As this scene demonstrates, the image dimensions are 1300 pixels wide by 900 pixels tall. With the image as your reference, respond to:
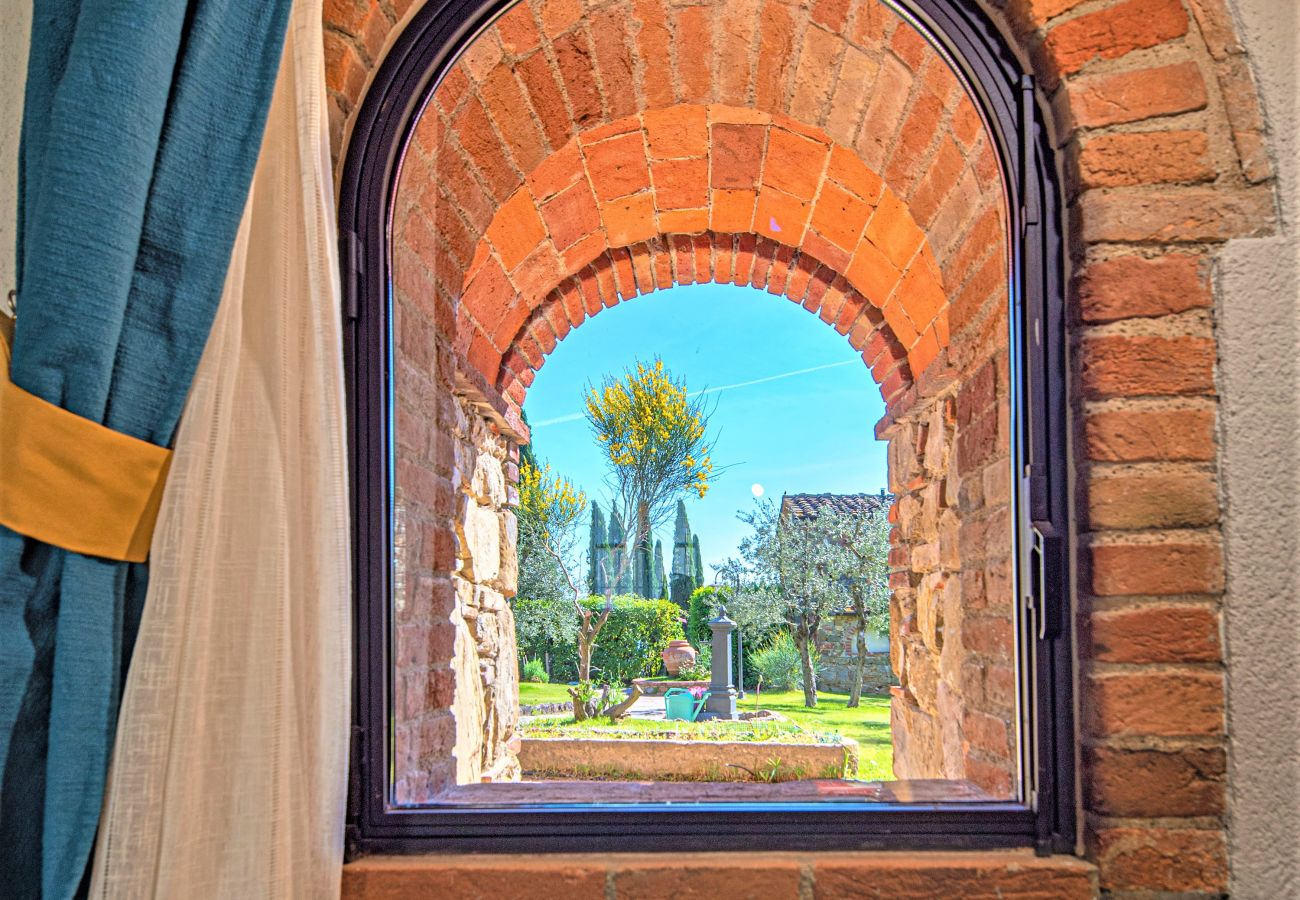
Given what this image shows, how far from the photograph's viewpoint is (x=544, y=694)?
18.0ft

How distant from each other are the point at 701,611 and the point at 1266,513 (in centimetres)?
523

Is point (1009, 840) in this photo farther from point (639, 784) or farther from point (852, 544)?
point (852, 544)

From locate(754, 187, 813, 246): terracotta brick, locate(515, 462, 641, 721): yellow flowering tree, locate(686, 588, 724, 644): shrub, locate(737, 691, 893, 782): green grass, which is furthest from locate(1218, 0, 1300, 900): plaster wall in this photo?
locate(686, 588, 724, 644): shrub

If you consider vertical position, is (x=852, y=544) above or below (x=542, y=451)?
below

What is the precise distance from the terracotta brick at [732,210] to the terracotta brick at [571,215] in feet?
1.03

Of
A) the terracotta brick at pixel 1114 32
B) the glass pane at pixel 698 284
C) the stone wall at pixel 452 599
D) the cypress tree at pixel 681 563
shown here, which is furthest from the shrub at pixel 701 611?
the terracotta brick at pixel 1114 32

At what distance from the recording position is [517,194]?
195 centimetres

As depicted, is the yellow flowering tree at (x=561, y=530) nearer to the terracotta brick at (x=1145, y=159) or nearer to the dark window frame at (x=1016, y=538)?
the dark window frame at (x=1016, y=538)

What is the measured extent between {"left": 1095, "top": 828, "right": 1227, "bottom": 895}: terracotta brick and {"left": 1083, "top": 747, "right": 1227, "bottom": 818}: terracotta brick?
22 mm

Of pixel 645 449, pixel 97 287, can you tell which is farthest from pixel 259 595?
pixel 645 449

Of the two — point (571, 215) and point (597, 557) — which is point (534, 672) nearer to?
point (597, 557)

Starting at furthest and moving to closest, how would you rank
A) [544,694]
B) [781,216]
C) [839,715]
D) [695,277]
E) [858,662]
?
[544,694], [858,662], [839,715], [695,277], [781,216]

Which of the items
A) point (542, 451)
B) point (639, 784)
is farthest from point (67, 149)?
point (542, 451)

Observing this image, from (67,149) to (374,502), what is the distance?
0.48 meters
